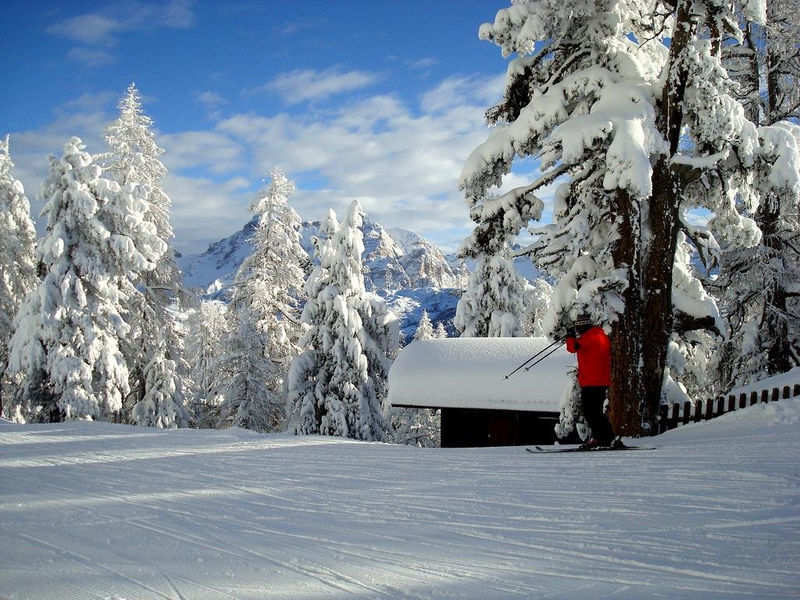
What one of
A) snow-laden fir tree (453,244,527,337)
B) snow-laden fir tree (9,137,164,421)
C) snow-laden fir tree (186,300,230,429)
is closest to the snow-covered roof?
snow-laden fir tree (453,244,527,337)

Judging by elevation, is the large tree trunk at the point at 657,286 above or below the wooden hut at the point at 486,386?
above

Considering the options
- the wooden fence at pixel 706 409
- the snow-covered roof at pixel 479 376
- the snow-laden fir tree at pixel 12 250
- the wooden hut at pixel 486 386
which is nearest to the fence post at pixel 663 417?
the wooden fence at pixel 706 409

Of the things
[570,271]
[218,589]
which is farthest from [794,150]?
[218,589]

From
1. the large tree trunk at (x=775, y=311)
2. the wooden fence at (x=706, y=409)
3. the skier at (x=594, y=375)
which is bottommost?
the wooden fence at (x=706, y=409)

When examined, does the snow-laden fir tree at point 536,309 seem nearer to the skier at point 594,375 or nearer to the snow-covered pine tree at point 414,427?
the snow-covered pine tree at point 414,427

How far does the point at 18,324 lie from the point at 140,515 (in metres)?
19.5

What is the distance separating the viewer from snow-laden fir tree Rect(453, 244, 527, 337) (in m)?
27.4

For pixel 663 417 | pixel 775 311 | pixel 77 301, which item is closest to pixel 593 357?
pixel 663 417

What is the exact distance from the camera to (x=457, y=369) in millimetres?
16469

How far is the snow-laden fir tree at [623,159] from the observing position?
8766 mm

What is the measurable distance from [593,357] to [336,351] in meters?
16.4

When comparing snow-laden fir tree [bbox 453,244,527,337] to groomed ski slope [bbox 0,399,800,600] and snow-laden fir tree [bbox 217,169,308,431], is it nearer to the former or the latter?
snow-laden fir tree [bbox 217,169,308,431]

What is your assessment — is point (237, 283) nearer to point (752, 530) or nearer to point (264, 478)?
point (264, 478)

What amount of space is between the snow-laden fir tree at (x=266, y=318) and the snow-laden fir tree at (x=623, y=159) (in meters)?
17.4
